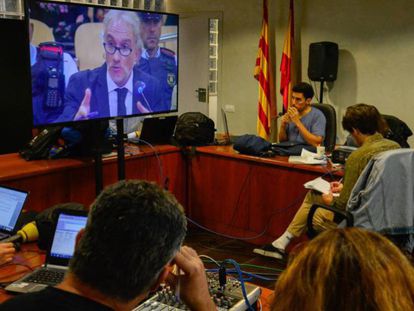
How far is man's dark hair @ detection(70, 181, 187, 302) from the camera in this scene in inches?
39.9

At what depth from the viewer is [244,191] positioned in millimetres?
4152

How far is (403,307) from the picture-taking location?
2.65 ft

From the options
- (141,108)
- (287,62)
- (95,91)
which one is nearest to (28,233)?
(95,91)

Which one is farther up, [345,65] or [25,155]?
[345,65]

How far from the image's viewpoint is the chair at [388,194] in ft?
8.78

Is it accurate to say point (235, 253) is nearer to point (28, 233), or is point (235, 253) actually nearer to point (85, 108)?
point (85, 108)

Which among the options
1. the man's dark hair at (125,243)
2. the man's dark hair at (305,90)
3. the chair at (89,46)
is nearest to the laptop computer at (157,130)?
the man's dark hair at (305,90)

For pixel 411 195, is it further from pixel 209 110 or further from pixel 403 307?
pixel 209 110

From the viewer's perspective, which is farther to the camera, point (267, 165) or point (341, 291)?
point (267, 165)

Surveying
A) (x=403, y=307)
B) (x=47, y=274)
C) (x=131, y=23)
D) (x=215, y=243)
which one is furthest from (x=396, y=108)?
(x=403, y=307)

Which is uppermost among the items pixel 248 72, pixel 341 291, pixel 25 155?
pixel 248 72

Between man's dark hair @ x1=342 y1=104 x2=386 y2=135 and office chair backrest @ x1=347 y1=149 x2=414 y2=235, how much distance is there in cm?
40

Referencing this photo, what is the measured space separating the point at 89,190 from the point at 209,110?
329 cm

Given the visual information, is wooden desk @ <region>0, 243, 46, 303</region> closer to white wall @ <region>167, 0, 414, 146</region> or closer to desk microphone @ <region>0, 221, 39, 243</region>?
desk microphone @ <region>0, 221, 39, 243</region>
